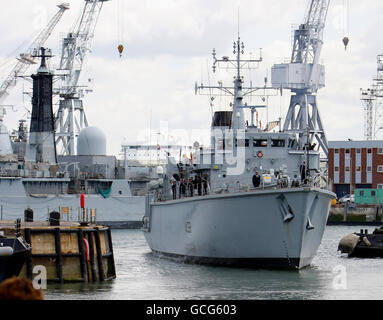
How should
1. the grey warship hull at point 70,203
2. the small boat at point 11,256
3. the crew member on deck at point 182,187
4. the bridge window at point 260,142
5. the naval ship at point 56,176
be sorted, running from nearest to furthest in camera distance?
the small boat at point 11,256 < the bridge window at point 260,142 < the crew member on deck at point 182,187 < the grey warship hull at point 70,203 < the naval ship at point 56,176

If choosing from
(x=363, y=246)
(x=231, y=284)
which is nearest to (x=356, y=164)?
(x=363, y=246)

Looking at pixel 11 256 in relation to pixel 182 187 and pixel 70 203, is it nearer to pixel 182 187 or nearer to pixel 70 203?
pixel 182 187

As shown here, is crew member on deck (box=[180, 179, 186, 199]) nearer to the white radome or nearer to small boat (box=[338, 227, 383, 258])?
small boat (box=[338, 227, 383, 258])

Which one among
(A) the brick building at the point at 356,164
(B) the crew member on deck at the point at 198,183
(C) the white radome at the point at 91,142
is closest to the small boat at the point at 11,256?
(B) the crew member on deck at the point at 198,183

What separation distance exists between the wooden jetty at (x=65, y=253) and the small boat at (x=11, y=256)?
61.1 inches

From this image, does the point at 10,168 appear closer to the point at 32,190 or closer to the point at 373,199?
the point at 32,190

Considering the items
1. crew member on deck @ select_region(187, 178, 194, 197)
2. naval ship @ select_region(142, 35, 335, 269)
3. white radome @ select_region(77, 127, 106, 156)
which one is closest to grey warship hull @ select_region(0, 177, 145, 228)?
white radome @ select_region(77, 127, 106, 156)

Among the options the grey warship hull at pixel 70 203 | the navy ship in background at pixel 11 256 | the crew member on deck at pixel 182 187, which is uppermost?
the crew member on deck at pixel 182 187

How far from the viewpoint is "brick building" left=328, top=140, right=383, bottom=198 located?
9538cm

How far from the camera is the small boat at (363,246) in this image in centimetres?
4125

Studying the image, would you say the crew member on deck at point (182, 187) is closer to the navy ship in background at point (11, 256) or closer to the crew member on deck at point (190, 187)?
the crew member on deck at point (190, 187)

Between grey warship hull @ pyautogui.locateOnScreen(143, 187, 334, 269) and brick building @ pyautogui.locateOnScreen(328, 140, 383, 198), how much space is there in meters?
62.4

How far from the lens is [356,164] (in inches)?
3814

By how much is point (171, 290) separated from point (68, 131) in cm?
8062
